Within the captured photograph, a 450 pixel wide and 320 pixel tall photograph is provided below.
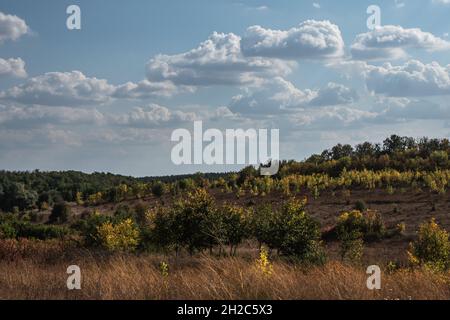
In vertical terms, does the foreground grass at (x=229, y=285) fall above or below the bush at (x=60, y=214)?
above

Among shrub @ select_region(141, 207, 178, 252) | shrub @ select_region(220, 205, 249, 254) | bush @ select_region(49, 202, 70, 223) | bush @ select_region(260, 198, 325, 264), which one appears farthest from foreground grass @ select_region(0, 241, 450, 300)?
bush @ select_region(49, 202, 70, 223)

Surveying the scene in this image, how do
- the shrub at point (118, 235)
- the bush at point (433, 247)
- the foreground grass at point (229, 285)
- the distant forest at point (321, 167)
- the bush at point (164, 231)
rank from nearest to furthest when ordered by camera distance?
the foreground grass at point (229, 285), the bush at point (433, 247), the bush at point (164, 231), the shrub at point (118, 235), the distant forest at point (321, 167)

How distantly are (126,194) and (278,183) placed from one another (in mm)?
35644

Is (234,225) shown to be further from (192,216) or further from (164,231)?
(164,231)

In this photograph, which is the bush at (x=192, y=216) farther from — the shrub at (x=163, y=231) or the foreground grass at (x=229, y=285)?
the foreground grass at (x=229, y=285)

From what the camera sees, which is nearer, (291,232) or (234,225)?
(291,232)

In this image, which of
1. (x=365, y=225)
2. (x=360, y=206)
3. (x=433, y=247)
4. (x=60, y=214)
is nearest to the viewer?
(x=433, y=247)

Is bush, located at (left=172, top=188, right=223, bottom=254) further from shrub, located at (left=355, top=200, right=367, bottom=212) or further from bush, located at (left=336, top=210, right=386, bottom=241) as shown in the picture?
shrub, located at (left=355, top=200, right=367, bottom=212)

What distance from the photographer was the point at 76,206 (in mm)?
117625

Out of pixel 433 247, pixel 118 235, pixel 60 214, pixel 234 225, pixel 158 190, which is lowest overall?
pixel 60 214

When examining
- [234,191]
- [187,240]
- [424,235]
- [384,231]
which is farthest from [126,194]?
[424,235]

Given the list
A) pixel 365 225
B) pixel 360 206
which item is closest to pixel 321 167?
pixel 360 206

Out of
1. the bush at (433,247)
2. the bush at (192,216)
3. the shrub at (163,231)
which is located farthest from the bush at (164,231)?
the bush at (433,247)

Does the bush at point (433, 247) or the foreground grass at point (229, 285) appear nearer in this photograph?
the foreground grass at point (229, 285)
